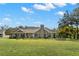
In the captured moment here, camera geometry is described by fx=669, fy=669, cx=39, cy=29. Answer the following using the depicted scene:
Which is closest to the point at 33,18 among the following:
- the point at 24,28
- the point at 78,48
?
the point at 24,28

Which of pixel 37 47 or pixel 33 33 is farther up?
pixel 33 33

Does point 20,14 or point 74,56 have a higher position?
point 20,14

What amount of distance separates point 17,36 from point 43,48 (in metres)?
0.50

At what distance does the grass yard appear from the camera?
11.2 meters

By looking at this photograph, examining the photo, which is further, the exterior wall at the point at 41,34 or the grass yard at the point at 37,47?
the exterior wall at the point at 41,34

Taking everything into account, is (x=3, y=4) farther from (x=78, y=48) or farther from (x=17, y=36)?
(x=78, y=48)

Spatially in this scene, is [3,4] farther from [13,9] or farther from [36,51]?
[36,51]

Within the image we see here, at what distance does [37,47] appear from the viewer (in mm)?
11336

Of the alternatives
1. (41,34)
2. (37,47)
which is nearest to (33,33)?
(41,34)

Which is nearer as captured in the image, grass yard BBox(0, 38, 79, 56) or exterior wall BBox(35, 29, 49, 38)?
grass yard BBox(0, 38, 79, 56)

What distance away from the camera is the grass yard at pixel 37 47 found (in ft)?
36.9

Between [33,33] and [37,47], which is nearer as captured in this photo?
[37,47]

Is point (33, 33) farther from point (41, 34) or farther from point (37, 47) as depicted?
point (37, 47)

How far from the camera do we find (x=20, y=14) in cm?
1133
